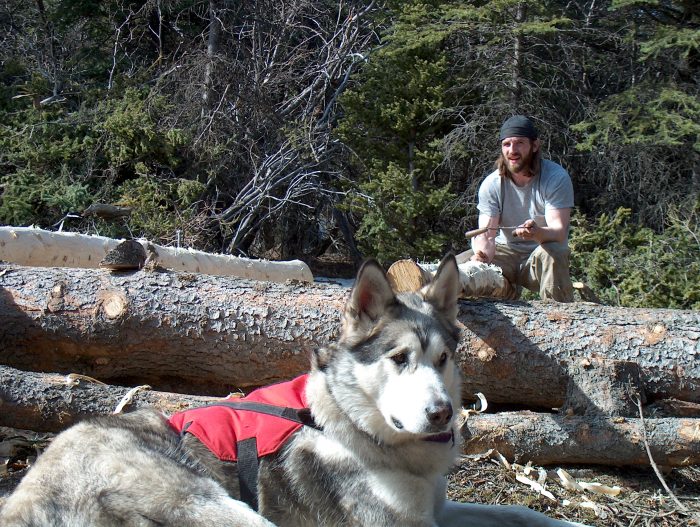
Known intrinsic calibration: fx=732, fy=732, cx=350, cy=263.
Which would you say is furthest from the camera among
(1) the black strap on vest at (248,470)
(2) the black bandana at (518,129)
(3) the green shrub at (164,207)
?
(3) the green shrub at (164,207)

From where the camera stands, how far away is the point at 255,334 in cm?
568

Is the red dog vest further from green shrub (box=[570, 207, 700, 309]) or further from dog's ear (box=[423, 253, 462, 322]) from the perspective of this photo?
green shrub (box=[570, 207, 700, 309])

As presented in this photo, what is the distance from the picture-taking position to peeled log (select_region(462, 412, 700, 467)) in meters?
4.91

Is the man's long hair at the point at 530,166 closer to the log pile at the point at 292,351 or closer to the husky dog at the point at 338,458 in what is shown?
the log pile at the point at 292,351

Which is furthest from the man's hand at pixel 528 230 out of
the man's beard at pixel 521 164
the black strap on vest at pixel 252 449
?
the black strap on vest at pixel 252 449

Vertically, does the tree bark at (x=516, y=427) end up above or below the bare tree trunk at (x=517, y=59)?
below

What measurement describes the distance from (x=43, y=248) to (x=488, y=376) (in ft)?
14.1

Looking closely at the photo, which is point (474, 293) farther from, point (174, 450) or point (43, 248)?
point (43, 248)

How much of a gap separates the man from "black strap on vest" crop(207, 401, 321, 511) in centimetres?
348

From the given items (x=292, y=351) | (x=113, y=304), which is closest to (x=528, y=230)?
(x=292, y=351)

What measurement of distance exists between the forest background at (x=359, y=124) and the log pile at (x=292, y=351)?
6044 mm

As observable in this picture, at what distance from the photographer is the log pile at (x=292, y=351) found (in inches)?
198

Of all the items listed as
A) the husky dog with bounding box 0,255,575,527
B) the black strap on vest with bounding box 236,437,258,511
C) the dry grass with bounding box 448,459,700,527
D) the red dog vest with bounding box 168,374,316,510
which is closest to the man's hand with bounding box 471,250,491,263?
the dry grass with bounding box 448,459,700,527

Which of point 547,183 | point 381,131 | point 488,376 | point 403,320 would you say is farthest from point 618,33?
point 403,320
